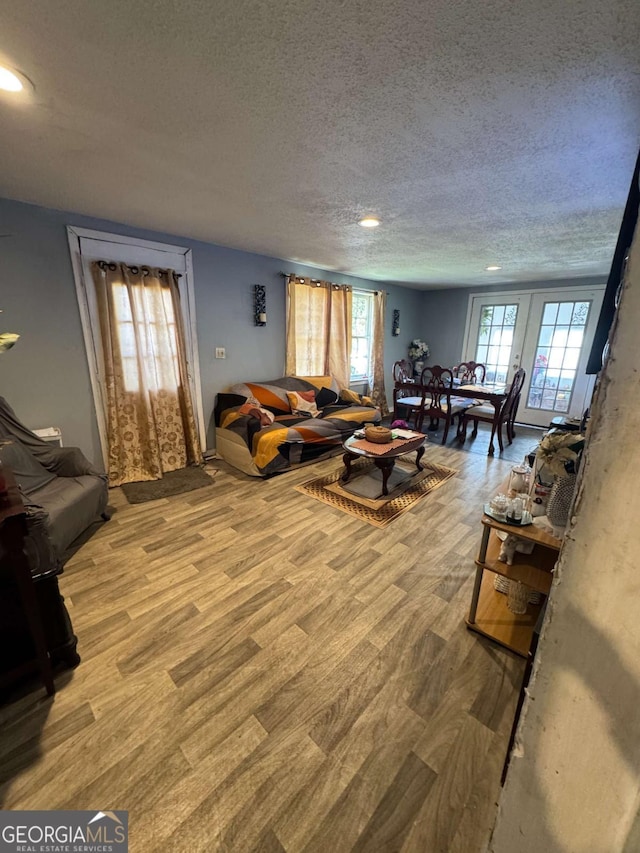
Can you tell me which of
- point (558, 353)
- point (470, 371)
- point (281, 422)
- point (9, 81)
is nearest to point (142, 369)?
point (281, 422)

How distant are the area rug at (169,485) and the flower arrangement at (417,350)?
4748 millimetres

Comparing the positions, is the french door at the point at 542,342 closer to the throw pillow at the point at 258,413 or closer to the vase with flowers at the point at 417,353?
the vase with flowers at the point at 417,353

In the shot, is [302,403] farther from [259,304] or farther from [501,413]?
[501,413]

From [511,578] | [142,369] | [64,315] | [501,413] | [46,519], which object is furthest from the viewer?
[501,413]

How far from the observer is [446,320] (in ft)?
21.4

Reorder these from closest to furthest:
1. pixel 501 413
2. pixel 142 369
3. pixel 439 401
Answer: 1. pixel 142 369
2. pixel 501 413
3. pixel 439 401

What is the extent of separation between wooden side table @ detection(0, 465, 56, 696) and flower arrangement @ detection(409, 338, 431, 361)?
20.7 feet

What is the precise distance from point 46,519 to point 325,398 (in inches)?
131

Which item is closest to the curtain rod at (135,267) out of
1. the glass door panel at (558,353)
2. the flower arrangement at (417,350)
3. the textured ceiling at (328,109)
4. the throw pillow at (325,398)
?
the textured ceiling at (328,109)

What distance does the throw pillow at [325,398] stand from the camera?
179 inches

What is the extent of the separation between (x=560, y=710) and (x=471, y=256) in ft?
13.7

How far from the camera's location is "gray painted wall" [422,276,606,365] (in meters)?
6.26

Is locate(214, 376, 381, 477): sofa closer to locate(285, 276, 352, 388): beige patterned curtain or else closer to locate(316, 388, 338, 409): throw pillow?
locate(316, 388, 338, 409): throw pillow

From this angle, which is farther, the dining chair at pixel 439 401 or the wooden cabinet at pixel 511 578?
the dining chair at pixel 439 401
